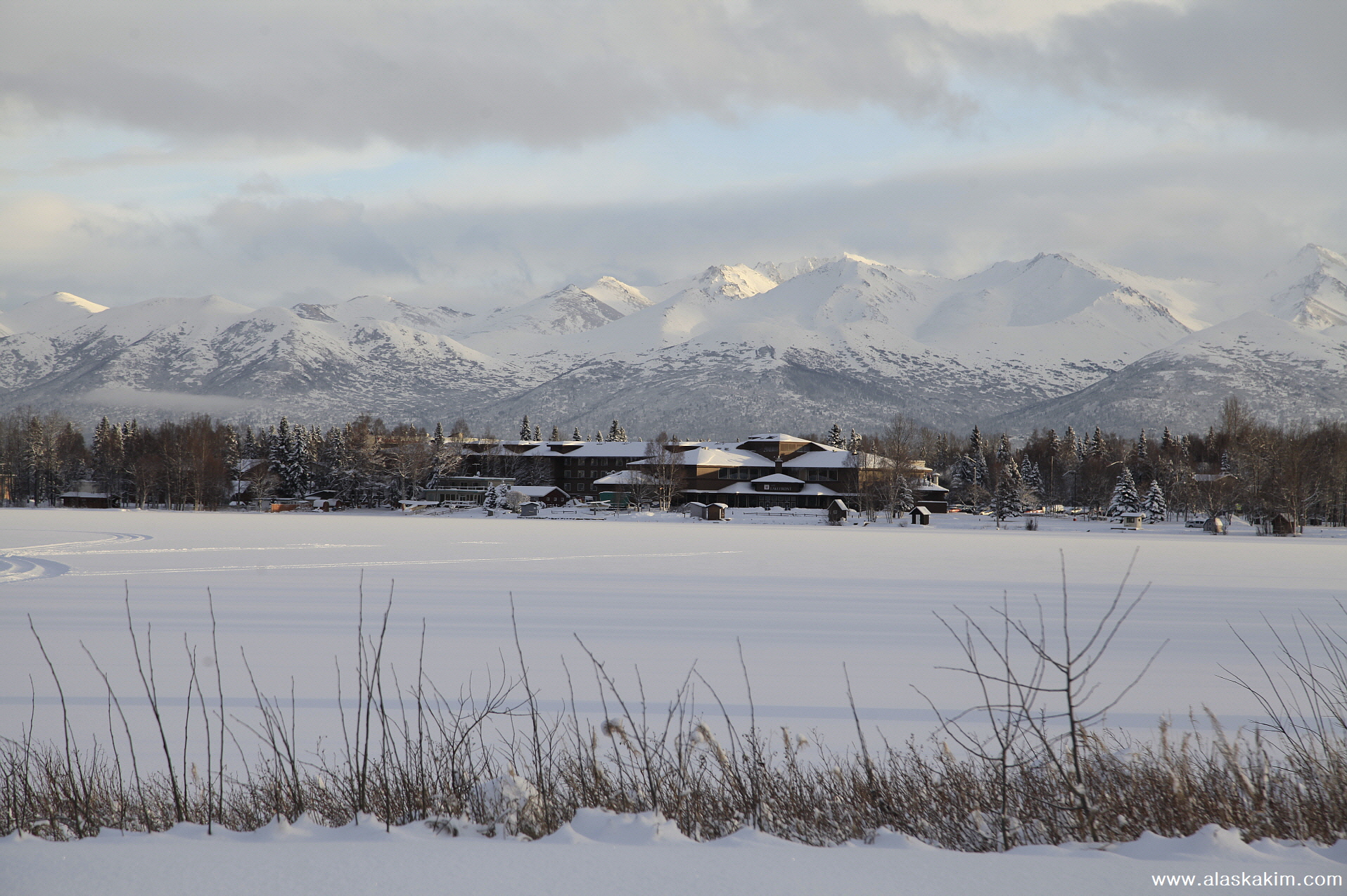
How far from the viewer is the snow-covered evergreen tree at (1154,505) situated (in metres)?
85.2

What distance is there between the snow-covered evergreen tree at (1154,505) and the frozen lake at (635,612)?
51.9m

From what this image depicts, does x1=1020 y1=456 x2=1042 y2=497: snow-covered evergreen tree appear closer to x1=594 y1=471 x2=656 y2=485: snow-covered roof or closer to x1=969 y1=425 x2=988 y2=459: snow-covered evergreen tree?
x1=969 y1=425 x2=988 y2=459: snow-covered evergreen tree

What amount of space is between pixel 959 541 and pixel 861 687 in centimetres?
3697

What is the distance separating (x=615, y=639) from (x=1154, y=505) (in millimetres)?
86901

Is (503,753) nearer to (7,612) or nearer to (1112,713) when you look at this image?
(1112,713)

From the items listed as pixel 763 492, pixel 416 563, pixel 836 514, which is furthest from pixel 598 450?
pixel 416 563

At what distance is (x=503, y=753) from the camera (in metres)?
6.95

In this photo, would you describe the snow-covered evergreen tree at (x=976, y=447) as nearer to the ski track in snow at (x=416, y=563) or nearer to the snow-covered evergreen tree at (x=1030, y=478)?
the snow-covered evergreen tree at (x=1030, y=478)

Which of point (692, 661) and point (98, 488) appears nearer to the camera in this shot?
point (692, 661)

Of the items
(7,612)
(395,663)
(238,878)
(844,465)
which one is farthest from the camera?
(844,465)

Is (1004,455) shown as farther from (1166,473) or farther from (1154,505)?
(1154,505)

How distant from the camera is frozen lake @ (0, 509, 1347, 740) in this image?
32.0ft

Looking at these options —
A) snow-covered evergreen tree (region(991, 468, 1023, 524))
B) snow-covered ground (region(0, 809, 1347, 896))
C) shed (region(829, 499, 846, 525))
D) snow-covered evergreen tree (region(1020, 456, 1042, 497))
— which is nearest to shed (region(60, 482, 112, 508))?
shed (region(829, 499, 846, 525))

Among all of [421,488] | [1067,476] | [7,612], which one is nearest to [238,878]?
[7,612]
